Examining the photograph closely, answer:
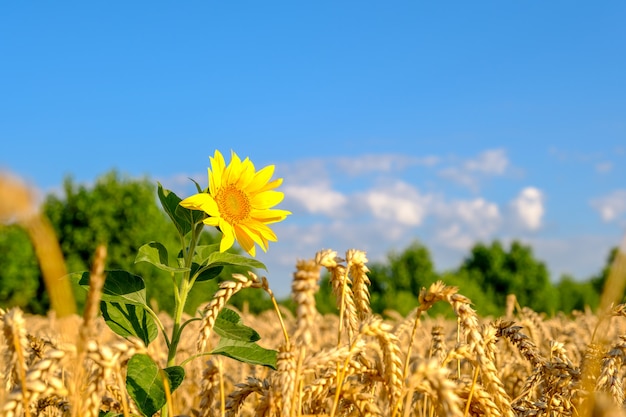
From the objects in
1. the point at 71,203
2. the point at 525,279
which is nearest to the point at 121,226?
the point at 71,203

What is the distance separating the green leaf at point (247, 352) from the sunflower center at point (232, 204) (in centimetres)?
51

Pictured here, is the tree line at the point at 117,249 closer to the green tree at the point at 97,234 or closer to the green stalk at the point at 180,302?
the green tree at the point at 97,234

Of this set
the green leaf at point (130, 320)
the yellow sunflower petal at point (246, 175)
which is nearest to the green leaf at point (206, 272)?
the green leaf at point (130, 320)

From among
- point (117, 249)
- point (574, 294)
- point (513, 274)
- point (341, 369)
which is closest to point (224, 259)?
point (341, 369)

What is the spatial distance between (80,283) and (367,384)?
3.52ft

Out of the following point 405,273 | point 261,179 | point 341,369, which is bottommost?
Result: point 341,369

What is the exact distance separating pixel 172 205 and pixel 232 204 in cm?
23

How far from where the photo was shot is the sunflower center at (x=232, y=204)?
8.69 feet

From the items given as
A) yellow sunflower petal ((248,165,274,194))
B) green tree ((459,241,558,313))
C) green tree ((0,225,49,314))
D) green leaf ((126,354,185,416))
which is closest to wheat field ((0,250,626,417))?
green leaf ((126,354,185,416))

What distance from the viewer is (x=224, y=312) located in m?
2.47

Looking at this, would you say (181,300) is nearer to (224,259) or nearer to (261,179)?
(224,259)

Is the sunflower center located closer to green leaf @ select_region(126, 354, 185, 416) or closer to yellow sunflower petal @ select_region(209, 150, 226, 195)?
yellow sunflower petal @ select_region(209, 150, 226, 195)

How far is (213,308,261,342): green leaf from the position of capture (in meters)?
2.39

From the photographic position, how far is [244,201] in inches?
106
